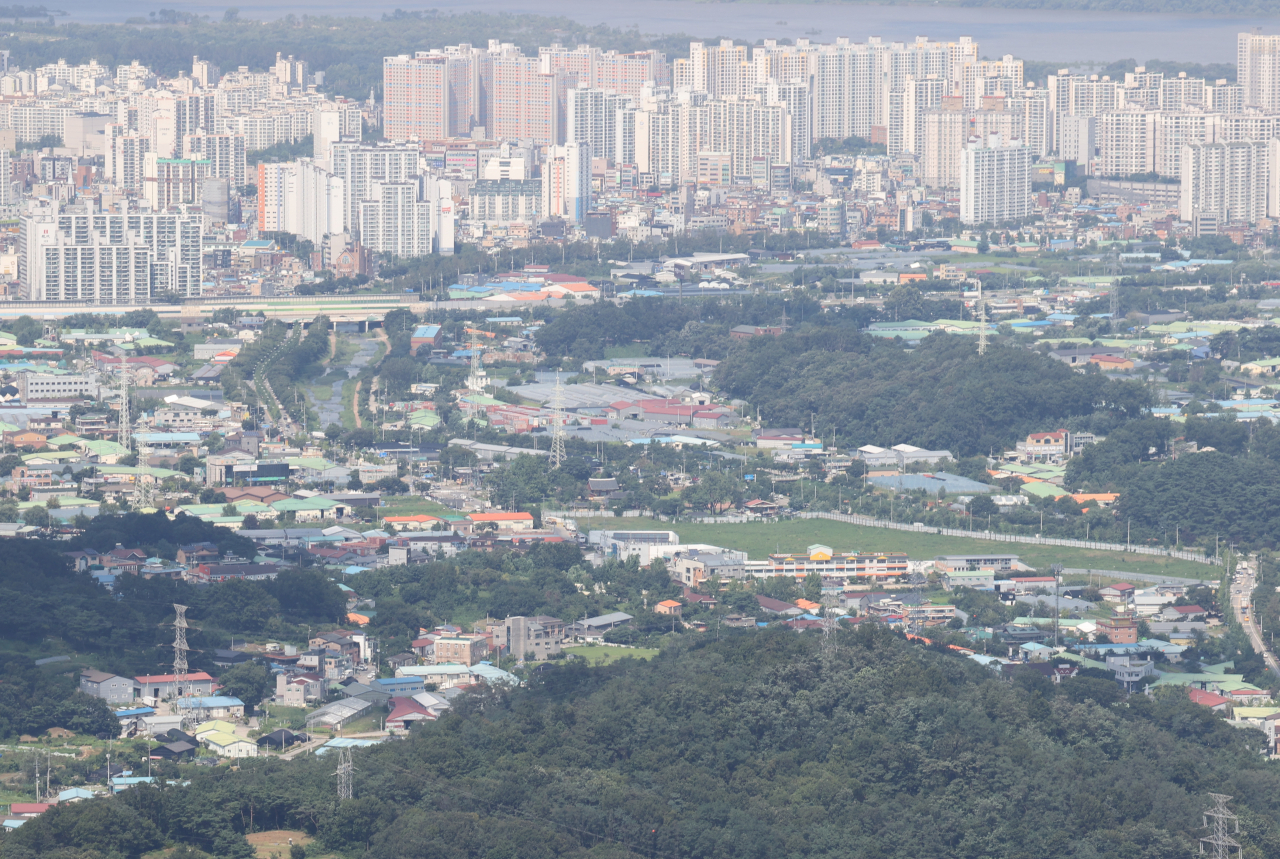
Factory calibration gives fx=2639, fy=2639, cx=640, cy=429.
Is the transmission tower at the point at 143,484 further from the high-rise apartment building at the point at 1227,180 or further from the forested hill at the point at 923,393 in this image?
the high-rise apartment building at the point at 1227,180

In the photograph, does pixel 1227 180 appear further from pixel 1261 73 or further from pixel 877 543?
pixel 877 543

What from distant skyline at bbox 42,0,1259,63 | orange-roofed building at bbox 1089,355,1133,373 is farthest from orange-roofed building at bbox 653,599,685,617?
distant skyline at bbox 42,0,1259,63

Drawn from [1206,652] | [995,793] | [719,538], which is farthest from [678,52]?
[995,793]

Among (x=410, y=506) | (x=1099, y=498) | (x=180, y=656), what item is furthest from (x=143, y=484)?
(x=1099, y=498)

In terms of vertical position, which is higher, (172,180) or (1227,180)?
(1227,180)

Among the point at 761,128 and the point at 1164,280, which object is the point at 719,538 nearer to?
the point at 1164,280
